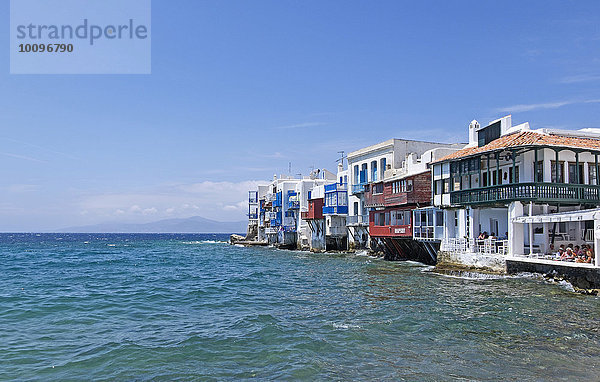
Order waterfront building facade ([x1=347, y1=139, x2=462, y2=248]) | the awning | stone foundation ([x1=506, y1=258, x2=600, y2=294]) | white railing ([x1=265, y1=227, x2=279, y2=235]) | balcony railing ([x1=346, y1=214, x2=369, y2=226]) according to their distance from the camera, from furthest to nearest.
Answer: white railing ([x1=265, y1=227, x2=279, y2=235]), balcony railing ([x1=346, y1=214, x2=369, y2=226]), waterfront building facade ([x1=347, y1=139, x2=462, y2=248]), the awning, stone foundation ([x1=506, y1=258, x2=600, y2=294])

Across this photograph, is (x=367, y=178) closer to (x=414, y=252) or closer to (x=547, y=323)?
(x=414, y=252)

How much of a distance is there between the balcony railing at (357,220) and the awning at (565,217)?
28486mm

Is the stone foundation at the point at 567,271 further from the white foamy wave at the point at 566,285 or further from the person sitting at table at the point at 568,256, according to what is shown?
the person sitting at table at the point at 568,256

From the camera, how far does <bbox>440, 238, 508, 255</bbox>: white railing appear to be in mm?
28391


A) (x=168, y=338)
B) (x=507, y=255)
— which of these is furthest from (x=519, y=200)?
(x=168, y=338)

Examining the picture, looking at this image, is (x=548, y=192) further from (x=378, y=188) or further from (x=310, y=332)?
(x=378, y=188)

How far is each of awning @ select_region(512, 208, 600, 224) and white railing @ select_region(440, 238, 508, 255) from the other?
2445 millimetres

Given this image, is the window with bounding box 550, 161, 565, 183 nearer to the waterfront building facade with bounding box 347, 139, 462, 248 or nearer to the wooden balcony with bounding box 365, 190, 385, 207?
the wooden balcony with bounding box 365, 190, 385, 207

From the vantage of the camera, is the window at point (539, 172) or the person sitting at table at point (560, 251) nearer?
the person sitting at table at point (560, 251)

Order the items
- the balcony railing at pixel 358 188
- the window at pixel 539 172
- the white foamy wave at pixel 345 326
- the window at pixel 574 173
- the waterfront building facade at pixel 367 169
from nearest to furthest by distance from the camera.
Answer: the white foamy wave at pixel 345 326, the window at pixel 539 172, the window at pixel 574 173, the waterfront building facade at pixel 367 169, the balcony railing at pixel 358 188

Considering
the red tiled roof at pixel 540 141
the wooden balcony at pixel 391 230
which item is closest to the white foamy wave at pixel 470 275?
the red tiled roof at pixel 540 141

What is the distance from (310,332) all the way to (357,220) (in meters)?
40.0

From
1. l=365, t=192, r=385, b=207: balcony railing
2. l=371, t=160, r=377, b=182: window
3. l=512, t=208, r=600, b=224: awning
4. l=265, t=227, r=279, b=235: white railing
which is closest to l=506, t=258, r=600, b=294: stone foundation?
l=512, t=208, r=600, b=224: awning

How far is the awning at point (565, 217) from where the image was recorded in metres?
21.5
